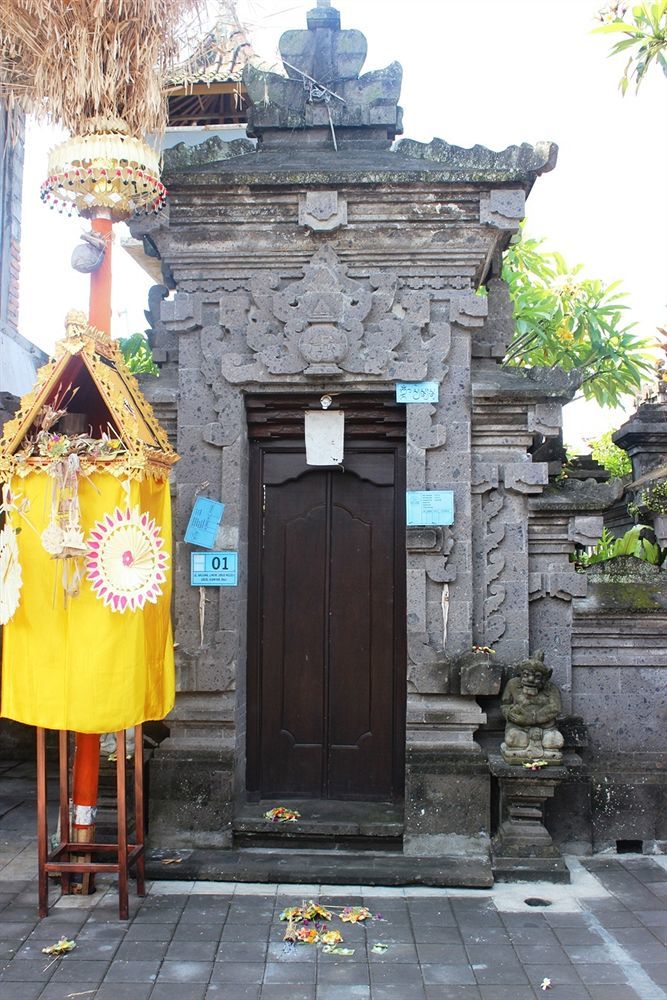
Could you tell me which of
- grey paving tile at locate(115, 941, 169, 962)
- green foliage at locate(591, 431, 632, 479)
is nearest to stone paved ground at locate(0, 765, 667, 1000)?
grey paving tile at locate(115, 941, 169, 962)

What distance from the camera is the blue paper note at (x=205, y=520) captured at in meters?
6.15

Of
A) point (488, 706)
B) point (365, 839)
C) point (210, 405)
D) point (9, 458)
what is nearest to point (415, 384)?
point (210, 405)

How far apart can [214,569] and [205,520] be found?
0.34 meters

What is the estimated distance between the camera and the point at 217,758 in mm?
5980

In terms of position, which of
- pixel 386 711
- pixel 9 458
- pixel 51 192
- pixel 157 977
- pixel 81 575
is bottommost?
pixel 157 977

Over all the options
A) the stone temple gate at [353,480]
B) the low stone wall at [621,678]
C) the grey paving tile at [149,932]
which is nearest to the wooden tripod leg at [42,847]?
the grey paving tile at [149,932]

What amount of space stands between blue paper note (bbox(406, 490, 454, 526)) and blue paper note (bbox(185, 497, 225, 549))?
1.28 metres

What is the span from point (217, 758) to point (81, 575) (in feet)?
5.69

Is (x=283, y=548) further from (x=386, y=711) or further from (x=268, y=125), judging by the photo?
(x=268, y=125)

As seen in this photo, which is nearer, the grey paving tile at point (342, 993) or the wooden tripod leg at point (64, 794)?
the grey paving tile at point (342, 993)

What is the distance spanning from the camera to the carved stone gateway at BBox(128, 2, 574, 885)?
19.7 ft

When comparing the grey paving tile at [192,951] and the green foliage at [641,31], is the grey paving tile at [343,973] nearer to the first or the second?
the grey paving tile at [192,951]

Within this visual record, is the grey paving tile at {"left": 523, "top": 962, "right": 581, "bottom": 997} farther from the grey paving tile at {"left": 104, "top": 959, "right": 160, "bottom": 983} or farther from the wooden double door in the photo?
the wooden double door

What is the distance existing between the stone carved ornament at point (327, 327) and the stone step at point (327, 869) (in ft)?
10.2
